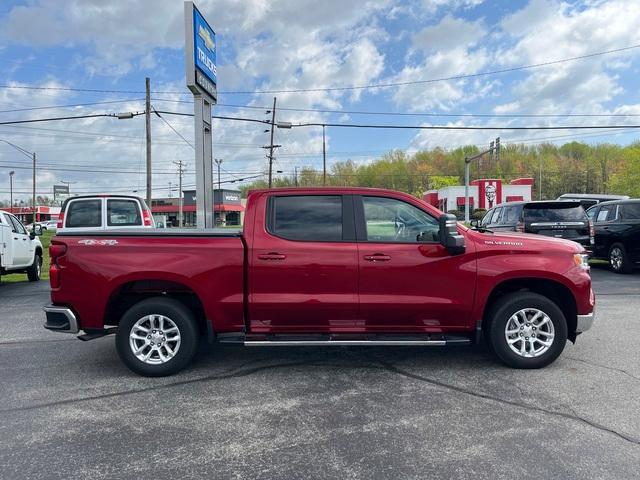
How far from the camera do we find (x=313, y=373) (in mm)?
4906

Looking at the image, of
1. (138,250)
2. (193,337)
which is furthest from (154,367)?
(138,250)

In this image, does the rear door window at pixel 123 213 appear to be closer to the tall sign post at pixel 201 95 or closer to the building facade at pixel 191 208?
the tall sign post at pixel 201 95

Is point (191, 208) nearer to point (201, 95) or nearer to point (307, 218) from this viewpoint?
point (201, 95)

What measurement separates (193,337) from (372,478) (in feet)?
8.14

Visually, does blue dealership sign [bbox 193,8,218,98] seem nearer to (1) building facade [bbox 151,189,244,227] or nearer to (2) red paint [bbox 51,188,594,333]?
(2) red paint [bbox 51,188,594,333]

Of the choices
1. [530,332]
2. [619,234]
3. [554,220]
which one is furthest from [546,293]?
[619,234]

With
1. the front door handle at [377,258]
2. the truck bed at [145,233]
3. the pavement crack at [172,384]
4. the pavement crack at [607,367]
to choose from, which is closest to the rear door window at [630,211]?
the pavement crack at [607,367]

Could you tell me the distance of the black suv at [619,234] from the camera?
37.8 ft

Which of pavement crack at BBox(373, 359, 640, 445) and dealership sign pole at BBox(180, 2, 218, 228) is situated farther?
dealership sign pole at BBox(180, 2, 218, 228)

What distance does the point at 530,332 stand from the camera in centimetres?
489

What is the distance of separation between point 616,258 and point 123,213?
12.1 m

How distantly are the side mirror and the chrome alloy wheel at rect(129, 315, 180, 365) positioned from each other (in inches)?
110

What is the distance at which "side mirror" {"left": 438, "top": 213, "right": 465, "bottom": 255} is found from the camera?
4.59m

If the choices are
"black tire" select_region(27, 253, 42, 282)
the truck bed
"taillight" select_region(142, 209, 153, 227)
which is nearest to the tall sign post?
"taillight" select_region(142, 209, 153, 227)
